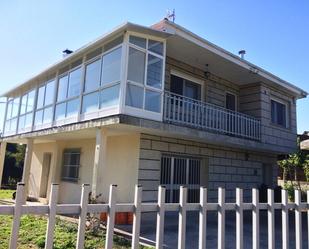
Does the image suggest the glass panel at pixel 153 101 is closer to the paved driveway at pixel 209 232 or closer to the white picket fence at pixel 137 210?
the paved driveway at pixel 209 232

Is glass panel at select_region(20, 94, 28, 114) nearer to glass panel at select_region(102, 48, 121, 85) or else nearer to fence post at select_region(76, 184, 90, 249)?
glass panel at select_region(102, 48, 121, 85)

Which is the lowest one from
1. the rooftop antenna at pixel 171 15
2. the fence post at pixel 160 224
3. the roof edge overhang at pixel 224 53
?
the fence post at pixel 160 224

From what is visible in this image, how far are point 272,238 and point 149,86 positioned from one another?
19.3 ft

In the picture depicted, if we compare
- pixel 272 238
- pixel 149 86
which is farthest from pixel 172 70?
pixel 272 238

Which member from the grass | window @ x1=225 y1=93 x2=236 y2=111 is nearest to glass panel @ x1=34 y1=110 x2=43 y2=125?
the grass

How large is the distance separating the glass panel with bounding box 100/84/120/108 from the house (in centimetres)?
3

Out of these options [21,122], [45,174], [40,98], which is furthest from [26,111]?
[45,174]

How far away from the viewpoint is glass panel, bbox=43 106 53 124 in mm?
12488

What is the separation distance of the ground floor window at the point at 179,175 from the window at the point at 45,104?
518cm

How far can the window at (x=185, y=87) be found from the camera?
12148mm

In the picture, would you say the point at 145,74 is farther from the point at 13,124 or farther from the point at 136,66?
the point at 13,124

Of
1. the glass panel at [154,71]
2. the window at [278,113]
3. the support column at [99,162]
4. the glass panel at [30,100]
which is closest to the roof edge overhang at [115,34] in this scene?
the glass panel at [154,71]

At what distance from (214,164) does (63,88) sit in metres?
6.85

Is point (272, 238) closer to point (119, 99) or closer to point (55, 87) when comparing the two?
point (119, 99)
